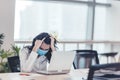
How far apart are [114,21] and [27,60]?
11.4ft

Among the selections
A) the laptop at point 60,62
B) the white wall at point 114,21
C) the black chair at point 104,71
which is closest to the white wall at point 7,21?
the laptop at point 60,62

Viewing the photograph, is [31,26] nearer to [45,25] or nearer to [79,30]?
[45,25]

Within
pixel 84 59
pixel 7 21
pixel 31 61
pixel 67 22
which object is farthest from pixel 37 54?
pixel 67 22

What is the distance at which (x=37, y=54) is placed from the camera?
2.66 m

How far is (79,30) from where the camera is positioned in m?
5.45

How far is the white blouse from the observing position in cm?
265

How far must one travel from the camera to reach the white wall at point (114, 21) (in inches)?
224

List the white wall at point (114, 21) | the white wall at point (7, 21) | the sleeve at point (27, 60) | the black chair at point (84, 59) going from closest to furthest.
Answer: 1. the sleeve at point (27, 60)
2. the black chair at point (84, 59)
3. the white wall at point (7, 21)
4. the white wall at point (114, 21)

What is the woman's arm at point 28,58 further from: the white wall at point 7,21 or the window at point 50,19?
the window at point 50,19

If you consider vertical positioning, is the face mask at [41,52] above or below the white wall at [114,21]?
below

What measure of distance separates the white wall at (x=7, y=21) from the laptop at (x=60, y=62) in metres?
1.69

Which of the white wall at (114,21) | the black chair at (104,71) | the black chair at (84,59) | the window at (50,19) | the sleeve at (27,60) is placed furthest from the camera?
the white wall at (114,21)

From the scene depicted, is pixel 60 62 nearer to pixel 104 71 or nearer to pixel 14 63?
pixel 14 63

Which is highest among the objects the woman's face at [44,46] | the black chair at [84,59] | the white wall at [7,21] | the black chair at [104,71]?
the white wall at [7,21]
